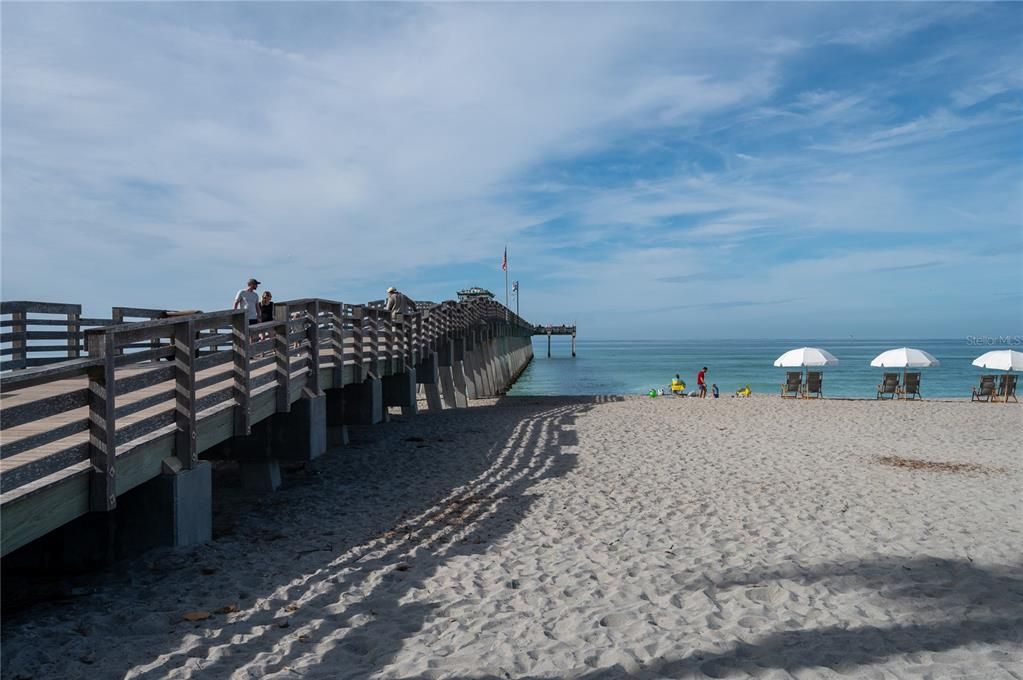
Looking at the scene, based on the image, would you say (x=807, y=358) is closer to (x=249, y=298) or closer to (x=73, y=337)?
(x=249, y=298)

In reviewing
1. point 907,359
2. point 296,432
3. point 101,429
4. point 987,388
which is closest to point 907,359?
point 907,359

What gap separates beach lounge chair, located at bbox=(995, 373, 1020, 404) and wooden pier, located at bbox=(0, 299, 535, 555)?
70.1ft

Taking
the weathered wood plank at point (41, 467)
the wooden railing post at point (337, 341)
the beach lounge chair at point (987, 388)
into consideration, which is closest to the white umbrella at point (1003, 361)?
the beach lounge chair at point (987, 388)

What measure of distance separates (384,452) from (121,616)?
320 inches

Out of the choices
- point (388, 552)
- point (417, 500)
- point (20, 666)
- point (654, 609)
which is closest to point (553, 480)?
point (417, 500)

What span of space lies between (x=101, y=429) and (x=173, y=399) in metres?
1.61

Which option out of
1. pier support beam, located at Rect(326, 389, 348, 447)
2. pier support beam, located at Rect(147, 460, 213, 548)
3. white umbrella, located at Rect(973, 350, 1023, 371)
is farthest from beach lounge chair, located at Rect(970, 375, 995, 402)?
pier support beam, located at Rect(147, 460, 213, 548)

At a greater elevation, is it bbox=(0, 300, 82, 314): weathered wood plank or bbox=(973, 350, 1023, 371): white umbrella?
bbox=(0, 300, 82, 314): weathered wood plank

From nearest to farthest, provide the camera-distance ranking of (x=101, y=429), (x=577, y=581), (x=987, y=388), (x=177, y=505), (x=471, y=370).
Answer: (x=101, y=429) → (x=577, y=581) → (x=177, y=505) → (x=987, y=388) → (x=471, y=370)

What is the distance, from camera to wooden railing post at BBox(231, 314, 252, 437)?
7332 mm

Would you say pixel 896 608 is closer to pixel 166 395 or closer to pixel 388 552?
pixel 388 552

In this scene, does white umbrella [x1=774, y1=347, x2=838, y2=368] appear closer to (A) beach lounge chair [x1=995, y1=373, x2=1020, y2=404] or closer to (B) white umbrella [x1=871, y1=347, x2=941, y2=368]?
(B) white umbrella [x1=871, y1=347, x2=941, y2=368]

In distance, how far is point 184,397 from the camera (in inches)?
242

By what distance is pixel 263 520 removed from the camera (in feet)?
26.7
